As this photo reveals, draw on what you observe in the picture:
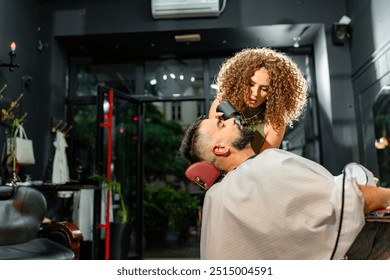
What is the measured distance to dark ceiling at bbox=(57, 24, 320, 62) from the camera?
252 cm

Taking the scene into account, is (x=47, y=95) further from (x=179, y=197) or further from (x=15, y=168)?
(x=179, y=197)

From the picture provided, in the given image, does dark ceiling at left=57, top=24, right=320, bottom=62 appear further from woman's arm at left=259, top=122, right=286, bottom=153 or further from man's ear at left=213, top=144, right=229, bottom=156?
man's ear at left=213, top=144, right=229, bottom=156

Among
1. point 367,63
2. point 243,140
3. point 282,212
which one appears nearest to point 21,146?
point 243,140

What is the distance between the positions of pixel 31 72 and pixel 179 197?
2845 mm

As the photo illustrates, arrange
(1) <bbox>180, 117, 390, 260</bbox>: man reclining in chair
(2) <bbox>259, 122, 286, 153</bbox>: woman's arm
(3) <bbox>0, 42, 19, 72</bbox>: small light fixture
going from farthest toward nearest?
1. (3) <bbox>0, 42, 19, 72</bbox>: small light fixture
2. (2) <bbox>259, 122, 286, 153</bbox>: woman's arm
3. (1) <bbox>180, 117, 390, 260</bbox>: man reclining in chair

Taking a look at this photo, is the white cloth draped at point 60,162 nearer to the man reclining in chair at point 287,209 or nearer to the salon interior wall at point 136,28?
the salon interior wall at point 136,28

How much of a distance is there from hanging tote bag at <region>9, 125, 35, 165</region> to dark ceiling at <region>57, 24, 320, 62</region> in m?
0.77

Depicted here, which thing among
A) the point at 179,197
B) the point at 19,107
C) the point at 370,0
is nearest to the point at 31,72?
the point at 19,107

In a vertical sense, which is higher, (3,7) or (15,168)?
(3,7)

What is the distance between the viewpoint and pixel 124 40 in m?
2.94

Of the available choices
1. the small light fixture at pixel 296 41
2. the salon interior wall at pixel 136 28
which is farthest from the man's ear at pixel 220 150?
the small light fixture at pixel 296 41

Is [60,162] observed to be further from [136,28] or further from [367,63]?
[367,63]

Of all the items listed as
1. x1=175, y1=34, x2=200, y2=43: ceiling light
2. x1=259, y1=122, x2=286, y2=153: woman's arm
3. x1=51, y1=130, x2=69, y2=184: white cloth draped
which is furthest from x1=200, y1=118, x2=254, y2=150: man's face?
x1=51, y1=130, x2=69, y2=184: white cloth draped

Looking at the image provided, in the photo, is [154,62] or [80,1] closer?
[80,1]
